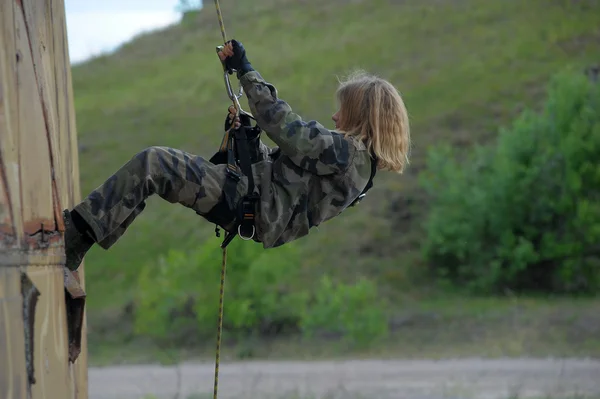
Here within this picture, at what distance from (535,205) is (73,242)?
20186mm

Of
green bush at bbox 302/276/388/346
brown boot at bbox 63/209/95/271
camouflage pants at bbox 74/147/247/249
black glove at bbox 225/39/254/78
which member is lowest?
brown boot at bbox 63/209/95/271

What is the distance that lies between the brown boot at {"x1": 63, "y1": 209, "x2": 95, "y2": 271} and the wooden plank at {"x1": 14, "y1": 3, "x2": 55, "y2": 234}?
0.34 m

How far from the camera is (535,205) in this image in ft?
77.9

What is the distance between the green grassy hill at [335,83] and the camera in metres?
27.4

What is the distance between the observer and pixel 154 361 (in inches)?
749

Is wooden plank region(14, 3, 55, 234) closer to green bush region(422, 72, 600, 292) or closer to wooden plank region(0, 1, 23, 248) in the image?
wooden plank region(0, 1, 23, 248)

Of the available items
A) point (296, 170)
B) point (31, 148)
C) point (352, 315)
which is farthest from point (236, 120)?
point (352, 315)

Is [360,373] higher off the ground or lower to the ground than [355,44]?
lower

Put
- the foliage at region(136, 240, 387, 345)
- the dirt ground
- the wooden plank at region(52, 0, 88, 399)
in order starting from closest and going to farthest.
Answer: the wooden plank at region(52, 0, 88, 399), the dirt ground, the foliage at region(136, 240, 387, 345)

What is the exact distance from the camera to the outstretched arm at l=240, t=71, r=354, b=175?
516cm

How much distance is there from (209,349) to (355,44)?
23.8 metres

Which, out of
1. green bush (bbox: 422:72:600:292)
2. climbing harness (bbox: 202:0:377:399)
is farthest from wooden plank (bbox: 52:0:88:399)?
green bush (bbox: 422:72:600:292)

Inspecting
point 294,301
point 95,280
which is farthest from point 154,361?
point 95,280

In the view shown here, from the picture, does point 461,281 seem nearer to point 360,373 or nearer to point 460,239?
point 460,239
